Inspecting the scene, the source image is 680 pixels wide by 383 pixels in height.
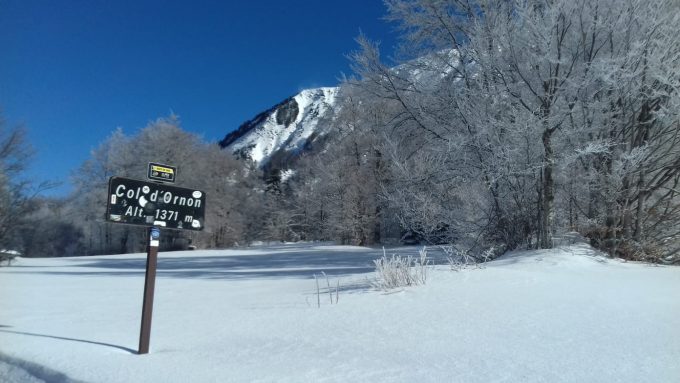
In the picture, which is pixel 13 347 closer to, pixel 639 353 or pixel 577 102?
pixel 639 353

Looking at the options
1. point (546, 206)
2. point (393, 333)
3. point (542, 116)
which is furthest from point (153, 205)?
point (546, 206)

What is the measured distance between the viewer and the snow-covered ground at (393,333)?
3.60 meters

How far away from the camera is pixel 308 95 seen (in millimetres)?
162000

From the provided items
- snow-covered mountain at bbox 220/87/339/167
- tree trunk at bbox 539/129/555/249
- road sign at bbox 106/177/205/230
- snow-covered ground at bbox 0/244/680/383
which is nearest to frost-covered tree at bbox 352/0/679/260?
tree trunk at bbox 539/129/555/249

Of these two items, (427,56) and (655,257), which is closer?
(655,257)

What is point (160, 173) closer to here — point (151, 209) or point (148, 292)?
point (151, 209)

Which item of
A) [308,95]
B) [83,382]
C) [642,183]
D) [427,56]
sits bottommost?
[83,382]

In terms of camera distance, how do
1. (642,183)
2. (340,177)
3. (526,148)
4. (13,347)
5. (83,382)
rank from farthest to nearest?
1. (340,177)
2. (642,183)
3. (526,148)
4. (13,347)
5. (83,382)

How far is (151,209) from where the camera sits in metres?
5.07

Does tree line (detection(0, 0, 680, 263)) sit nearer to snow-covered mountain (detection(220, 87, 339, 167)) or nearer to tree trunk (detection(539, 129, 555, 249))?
tree trunk (detection(539, 129, 555, 249))

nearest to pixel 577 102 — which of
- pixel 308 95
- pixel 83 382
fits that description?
pixel 83 382

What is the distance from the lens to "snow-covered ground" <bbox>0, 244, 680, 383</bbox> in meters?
3.60

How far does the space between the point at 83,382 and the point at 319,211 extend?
97.4ft

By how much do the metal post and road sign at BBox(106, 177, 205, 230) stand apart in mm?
174
